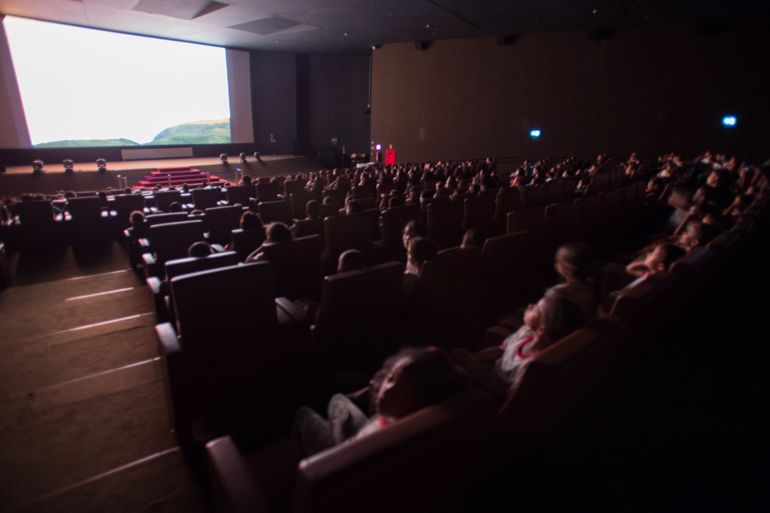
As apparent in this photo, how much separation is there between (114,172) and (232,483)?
14247 mm

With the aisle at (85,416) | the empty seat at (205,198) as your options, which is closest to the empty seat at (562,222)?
the aisle at (85,416)

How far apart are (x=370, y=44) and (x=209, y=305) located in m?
15.0

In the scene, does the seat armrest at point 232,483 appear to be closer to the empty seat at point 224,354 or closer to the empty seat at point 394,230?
the empty seat at point 224,354

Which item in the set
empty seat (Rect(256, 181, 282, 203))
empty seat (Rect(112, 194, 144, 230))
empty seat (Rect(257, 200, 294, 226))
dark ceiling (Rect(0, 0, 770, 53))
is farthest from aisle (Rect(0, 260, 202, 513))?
dark ceiling (Rect(0, 0, 770, 53))

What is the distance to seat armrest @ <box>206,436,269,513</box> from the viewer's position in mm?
890

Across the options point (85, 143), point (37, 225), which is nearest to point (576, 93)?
point (37, 225)

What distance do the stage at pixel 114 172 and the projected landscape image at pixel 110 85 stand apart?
40.6 inches

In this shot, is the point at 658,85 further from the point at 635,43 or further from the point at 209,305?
the point at 209,305

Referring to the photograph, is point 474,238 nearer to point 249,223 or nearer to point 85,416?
point 249,223

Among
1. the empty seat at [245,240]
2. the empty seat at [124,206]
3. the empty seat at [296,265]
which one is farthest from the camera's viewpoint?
Answer: the empty seat at [124,206]

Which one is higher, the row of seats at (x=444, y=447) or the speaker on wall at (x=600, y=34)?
the speaker on wall at (x=600, y=34)

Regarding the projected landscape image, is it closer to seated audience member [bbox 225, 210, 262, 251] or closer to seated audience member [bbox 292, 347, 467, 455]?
seated audience member [bbox 225, 210, 262, 251]

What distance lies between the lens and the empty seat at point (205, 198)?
5.89 meters

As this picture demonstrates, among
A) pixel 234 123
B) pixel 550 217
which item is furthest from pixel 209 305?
pixel 234 123
